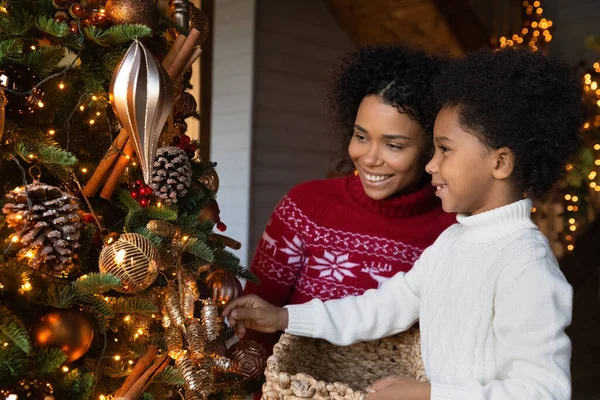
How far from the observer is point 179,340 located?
0.83 metres

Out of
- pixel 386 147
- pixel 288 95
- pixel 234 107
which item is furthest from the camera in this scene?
pixel 288 95

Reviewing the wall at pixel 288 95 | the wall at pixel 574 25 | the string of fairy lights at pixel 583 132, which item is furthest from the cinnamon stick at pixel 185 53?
the wall at pixel 574 25

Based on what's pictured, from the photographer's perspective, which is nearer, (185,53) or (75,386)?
(75,386)

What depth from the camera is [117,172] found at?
0.83m

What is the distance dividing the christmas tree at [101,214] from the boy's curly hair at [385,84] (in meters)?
0.46

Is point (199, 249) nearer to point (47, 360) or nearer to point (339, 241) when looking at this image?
point (47, 360)

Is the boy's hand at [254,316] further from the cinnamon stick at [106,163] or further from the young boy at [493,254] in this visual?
the cinnamon stick at [106,163]

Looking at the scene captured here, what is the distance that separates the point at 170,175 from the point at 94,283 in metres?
0.23

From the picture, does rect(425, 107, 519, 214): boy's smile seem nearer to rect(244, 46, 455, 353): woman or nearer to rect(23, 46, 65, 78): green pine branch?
rect(244, 46, 455, 353): woman

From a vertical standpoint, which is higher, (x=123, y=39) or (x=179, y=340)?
(x=123, y=39)

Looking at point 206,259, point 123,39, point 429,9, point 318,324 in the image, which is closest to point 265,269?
point 318,324

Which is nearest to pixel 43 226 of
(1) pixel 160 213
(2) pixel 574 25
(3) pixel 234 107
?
(1) pixel 160 213

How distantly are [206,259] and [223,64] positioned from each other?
2198 millimetres

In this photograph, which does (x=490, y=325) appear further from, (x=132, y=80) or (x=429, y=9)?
(x=429, y=9)
